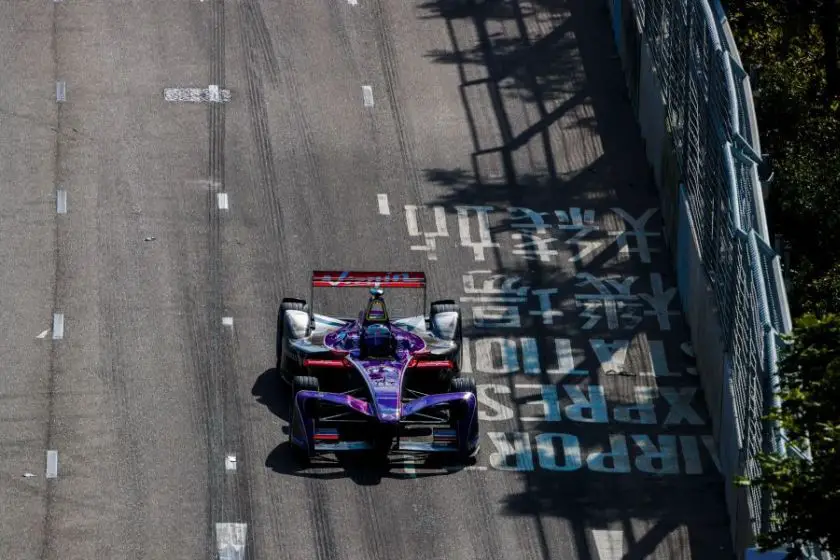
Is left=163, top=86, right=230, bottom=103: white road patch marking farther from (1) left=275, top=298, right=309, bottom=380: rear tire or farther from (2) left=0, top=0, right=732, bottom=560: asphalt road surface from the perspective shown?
(1) left=275, top=298, right=309, bottom=380: rear tire

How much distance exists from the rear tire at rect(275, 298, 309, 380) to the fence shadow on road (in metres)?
3.23

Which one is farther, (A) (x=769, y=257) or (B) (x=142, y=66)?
(B) (x=142, y=66)

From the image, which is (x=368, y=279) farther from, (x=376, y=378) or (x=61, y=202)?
(x=61, y=202)

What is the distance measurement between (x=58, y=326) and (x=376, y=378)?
6328 millimetres

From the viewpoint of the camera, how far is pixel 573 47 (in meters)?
42.6

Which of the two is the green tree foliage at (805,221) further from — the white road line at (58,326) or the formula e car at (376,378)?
the white road line at (58,326)

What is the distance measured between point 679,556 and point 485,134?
12.9 metres

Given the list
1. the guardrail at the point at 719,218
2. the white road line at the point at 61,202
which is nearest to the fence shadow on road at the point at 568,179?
the guardrail at the point at 719,218

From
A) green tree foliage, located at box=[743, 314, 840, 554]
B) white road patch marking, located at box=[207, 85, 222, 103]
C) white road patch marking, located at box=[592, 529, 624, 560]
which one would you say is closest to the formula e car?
white road patch marking, located at box=[592, 529, 624, 560]

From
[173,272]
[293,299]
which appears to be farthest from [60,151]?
[293,299]

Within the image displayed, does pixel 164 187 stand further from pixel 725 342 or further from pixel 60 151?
pixel 725 342

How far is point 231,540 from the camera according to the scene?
94.1 feet

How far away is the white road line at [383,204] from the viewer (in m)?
36.9

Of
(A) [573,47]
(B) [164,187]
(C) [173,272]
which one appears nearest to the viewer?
(C) [173,272]
